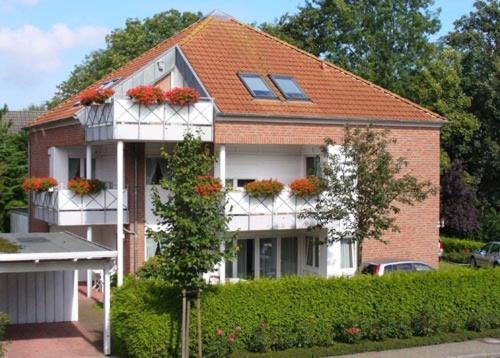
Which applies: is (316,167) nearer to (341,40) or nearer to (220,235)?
(220,235)

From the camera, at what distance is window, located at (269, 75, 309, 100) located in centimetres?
2559

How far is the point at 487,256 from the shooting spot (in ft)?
109

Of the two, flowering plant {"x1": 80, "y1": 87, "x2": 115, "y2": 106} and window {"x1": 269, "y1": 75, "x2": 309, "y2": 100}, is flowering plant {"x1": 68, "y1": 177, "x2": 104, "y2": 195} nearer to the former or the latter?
flowering plant {"x1": 80, "y1": 87, "x2": 115, "y2": 106}

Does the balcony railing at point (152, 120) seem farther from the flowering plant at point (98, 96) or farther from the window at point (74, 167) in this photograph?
the window at point (74, 167)

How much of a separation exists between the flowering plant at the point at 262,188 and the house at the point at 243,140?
0.26 m

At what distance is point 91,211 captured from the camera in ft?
79.7

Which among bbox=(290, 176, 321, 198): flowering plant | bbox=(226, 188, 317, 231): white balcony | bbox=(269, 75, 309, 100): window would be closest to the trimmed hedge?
bbox=(269, 75, 309, 100): window

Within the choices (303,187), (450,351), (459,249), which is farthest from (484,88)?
(450,351)

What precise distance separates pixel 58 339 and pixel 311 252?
9887 millimetres

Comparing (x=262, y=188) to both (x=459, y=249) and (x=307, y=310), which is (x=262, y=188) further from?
(x=459, y=249)

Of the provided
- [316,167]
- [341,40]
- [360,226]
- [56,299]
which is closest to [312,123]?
[316,167]

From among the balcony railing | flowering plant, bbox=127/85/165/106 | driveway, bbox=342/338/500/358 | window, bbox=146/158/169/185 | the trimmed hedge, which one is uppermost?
flowering plant, bbox=127/85/165/106

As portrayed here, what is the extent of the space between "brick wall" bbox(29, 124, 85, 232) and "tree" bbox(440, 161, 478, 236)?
19550 mm

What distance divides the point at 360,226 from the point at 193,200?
7458 mm
